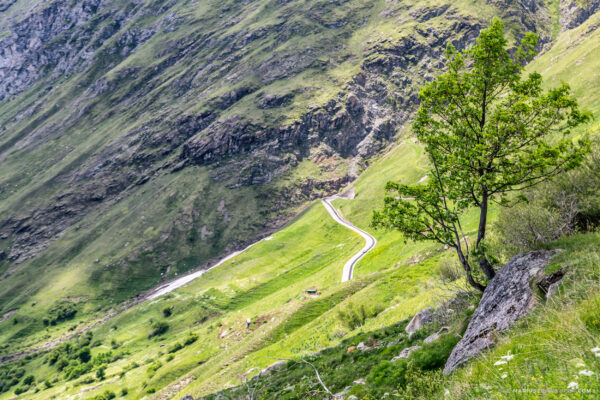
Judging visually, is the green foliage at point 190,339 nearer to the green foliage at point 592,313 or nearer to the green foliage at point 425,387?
the green foliage at point 425,387

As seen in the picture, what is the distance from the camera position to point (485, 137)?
15922 millimetres

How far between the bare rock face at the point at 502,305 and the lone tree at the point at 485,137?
2.35 m

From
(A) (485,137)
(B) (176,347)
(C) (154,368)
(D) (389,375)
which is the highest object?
(A) (485,137)

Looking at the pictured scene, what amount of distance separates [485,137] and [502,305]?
769cm

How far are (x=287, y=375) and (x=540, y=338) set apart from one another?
77.7 ft

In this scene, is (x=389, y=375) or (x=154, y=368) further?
(x=154, y=368)

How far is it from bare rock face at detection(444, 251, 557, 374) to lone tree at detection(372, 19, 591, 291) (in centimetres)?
235

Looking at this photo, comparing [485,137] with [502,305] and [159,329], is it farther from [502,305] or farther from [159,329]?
[159,329]

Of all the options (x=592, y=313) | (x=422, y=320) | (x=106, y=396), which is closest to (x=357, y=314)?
(x=422, y=320)

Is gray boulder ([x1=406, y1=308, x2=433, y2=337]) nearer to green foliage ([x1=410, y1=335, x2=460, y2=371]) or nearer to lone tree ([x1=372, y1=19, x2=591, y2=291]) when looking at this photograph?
lone tree ([x1=372, y1=19, x2=591, y2=291])

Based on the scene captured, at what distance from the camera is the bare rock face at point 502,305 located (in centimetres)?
1145

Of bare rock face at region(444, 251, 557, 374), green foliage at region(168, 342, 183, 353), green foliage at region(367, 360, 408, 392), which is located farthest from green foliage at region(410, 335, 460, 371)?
green foliage at region(168, 342, 183, 353)

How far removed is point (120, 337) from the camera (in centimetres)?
15788

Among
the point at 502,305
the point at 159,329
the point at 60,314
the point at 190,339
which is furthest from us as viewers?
the point at 60,314
